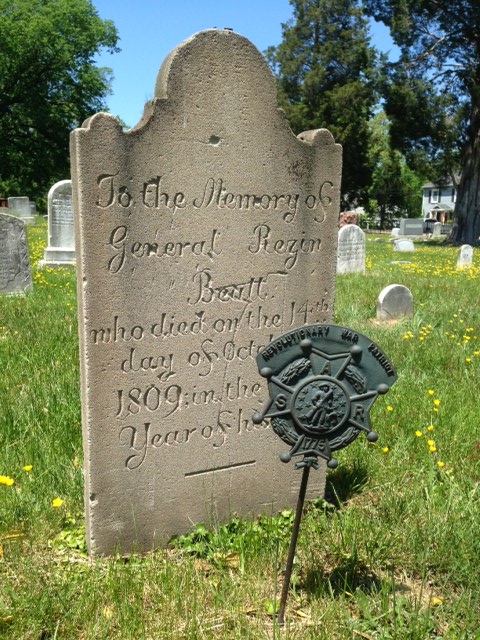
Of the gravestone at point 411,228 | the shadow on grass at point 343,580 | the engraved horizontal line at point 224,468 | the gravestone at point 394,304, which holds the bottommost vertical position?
the shadow on grass at point 343,580

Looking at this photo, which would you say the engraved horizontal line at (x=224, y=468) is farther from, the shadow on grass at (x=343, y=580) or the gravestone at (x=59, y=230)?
the gravestone at (x=59, y=230)

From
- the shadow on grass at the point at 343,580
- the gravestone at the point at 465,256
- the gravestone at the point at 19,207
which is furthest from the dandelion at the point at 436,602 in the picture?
the gravestone at the point at 19,207

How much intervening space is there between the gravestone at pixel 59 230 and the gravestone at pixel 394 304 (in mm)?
7309

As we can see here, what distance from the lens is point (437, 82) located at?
28.6 metres

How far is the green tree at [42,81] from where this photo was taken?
37503 millimetres

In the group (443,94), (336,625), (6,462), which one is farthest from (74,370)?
(443,94)

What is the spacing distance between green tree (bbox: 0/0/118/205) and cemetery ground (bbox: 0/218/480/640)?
123 ft

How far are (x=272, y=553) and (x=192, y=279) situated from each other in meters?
1.31

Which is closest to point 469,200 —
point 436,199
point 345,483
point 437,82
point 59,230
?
point 437,82

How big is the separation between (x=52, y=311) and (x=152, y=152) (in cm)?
511

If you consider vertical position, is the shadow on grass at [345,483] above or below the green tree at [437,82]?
below

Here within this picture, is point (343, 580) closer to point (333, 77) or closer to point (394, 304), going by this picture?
point (394, 304)

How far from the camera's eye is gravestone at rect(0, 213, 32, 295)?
897 cm

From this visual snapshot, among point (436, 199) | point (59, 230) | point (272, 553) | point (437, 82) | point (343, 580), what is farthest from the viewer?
point (436, 199)
